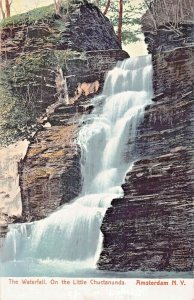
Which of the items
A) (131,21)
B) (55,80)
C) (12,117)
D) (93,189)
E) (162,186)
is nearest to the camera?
(162,186)

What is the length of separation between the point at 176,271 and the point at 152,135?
0.94 metres

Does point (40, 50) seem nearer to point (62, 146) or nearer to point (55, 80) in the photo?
point (55, 80)

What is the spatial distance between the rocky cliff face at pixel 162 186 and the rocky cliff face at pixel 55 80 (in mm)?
391

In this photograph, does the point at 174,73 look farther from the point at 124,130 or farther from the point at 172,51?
the point at 124,130

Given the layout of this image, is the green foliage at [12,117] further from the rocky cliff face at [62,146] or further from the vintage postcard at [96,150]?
the rocky cliff face at [62,146]

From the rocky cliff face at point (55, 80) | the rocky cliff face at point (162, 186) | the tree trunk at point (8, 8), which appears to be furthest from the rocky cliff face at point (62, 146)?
the tree trunk at point (8, 8)

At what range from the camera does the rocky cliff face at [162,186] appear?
4.10 meters

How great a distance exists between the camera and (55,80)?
469cm

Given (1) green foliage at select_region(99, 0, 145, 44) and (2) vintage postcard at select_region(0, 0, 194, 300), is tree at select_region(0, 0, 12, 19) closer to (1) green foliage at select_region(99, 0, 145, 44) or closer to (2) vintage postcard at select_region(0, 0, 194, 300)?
(2) vintage postcard at select_region(0, 0, 194, 300)

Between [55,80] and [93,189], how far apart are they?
35.9 inches

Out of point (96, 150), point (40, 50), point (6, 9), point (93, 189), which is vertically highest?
point (6, 9)

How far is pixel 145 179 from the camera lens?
13.9ft

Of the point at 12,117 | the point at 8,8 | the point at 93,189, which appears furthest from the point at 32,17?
the point at 93,189

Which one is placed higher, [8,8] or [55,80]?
[8,8]
